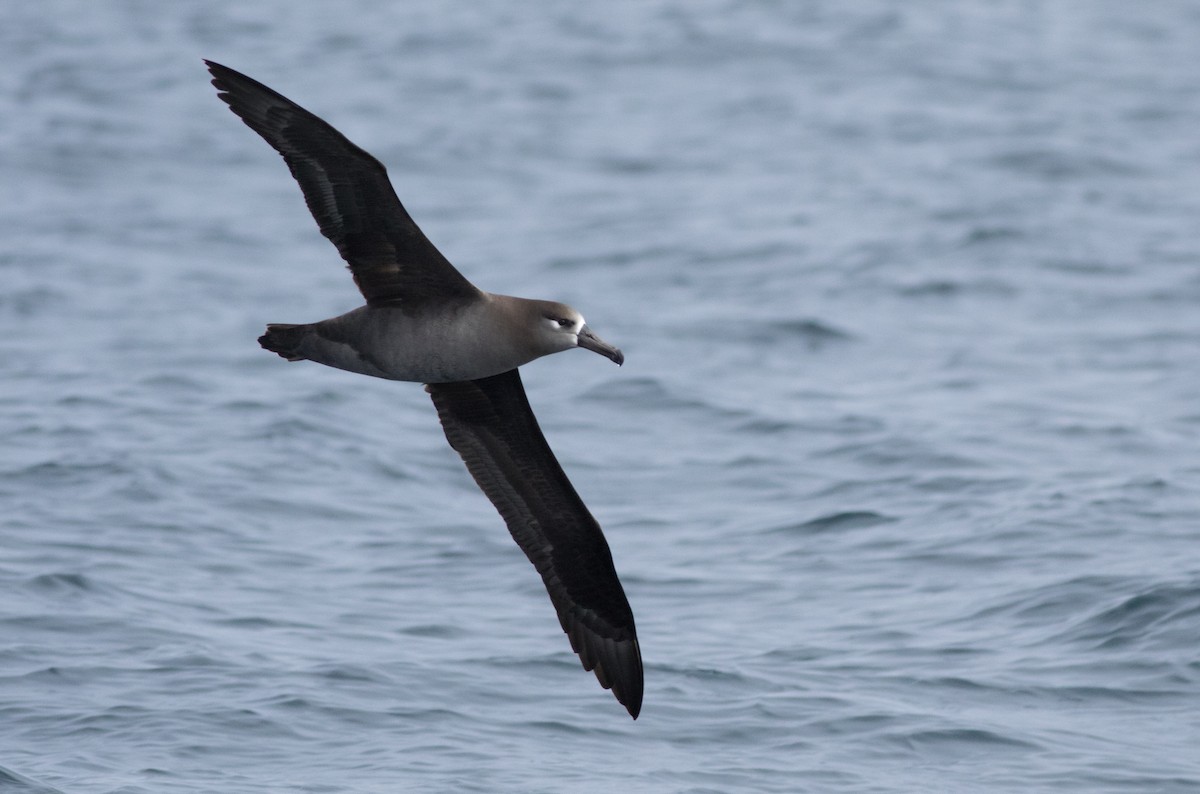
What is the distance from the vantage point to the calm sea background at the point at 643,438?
982 centimetres

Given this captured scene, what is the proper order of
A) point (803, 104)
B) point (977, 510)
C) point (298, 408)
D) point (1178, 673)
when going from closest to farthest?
point (1178, 673)
point (977, 510)
point (298, 408)
point (803, 104)

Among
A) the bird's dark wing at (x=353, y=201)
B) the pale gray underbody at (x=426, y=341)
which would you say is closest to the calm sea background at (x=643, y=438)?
the pale gray underbody at (x=426, y=341)

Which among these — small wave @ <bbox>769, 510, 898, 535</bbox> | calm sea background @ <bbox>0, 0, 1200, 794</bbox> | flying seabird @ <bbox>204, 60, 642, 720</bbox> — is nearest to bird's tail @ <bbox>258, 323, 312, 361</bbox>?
flying seabird @ <bbox>204, 60, 642, 720</bbox>

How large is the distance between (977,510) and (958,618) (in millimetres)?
1935

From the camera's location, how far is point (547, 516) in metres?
9.88

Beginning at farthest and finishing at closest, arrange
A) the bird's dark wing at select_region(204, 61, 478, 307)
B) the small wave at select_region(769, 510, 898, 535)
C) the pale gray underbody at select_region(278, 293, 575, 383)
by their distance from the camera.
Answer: the small wave at select_region(769, 510, 898, 535)
the pale gray underbody at select_region(278, 293, 575, 383)
the bird's dark wing at select_region(204, 61, 478, 307)

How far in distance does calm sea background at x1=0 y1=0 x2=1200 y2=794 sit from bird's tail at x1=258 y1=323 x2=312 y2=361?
2.08 metres

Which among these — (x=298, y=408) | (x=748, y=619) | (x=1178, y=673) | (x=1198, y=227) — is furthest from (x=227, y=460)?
(x=1198, y=227)

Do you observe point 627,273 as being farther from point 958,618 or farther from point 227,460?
point 958,618

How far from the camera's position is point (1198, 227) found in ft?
71.5

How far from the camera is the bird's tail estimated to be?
842cm

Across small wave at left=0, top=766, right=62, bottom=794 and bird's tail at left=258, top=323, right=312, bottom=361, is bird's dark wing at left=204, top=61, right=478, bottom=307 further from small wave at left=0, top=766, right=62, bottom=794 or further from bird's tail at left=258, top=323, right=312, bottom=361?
small wave at left=0, top=766, right=62, bottom=794

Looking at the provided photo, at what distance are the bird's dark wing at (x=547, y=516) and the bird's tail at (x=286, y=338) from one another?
1.28 meters

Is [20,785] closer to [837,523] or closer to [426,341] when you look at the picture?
[426,341]
